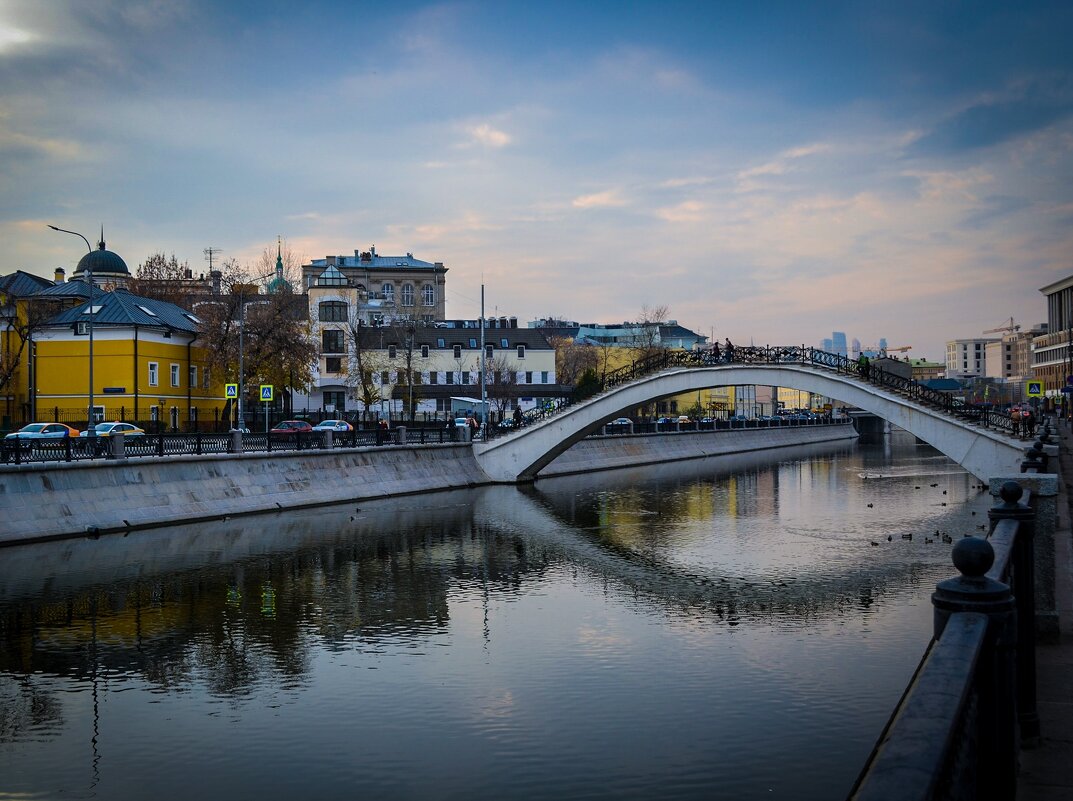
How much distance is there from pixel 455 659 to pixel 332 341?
78.4 meters

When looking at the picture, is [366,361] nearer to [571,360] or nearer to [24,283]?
[24,283]

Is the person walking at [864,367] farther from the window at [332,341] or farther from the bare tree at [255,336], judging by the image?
the window at [332,341]

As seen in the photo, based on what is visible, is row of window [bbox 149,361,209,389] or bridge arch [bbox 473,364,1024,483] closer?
bridge arch [bbox 473,364,1024,483]

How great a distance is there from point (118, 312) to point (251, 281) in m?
14.9

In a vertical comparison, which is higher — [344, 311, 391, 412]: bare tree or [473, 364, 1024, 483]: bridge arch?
[344, 311, 391, 412]: bare tree

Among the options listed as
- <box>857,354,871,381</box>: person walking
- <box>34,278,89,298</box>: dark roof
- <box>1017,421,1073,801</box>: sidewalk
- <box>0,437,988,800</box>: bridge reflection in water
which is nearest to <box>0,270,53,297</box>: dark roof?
<box>34,278,89,298</box>: dark roof

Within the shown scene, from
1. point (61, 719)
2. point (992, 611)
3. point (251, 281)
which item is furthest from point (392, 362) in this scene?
point (992, 611)

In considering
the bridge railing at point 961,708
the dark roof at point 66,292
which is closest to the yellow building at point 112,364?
the dark roof at point 66,292

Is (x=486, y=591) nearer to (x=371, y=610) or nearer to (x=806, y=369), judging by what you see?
(x=371, y=610)

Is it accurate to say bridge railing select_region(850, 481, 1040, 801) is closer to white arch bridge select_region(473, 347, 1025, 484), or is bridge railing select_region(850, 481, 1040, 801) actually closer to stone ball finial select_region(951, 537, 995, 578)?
stone ball finial select_region(951, 537, 995, 578)

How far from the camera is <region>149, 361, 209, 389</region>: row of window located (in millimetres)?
60184

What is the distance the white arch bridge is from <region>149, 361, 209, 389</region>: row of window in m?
20.0

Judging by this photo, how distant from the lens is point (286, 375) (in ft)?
225

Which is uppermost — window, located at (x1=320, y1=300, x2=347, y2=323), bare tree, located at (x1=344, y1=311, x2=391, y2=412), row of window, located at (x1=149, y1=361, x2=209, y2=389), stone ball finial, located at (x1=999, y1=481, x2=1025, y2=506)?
window, located at (x1=320, y1=300, x2=347, y2=323)
